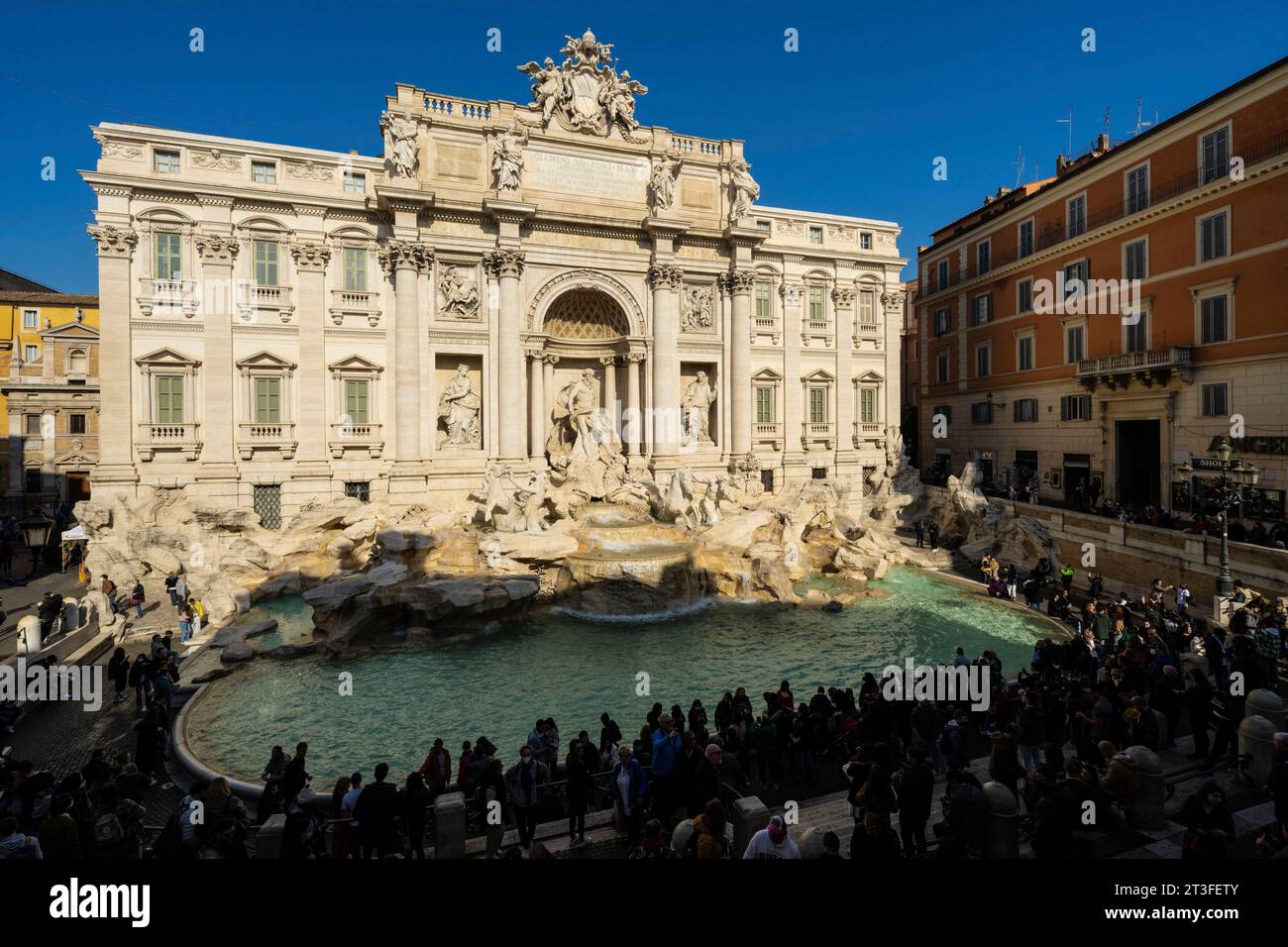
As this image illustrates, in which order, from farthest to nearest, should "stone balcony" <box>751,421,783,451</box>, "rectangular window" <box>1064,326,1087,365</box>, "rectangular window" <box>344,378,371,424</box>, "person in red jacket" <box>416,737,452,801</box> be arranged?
"stone balcony" <box>751,421,783,451</box>
"rectangular window" <box>1064,326,1087,365</box>
"rectangular window" <box>344,378,371,424</box>
"person in red jacket" <box>416,737,452,801</box>

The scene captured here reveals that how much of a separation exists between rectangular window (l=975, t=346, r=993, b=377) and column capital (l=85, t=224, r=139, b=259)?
36829 millimetres

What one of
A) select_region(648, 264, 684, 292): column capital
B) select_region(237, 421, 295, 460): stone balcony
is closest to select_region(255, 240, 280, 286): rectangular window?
select_region(237, 421, 295, 460): stone balcony

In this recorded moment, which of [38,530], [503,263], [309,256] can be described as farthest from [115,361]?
[503,263]

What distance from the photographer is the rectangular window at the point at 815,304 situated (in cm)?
3167

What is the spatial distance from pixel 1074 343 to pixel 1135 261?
3866 millimetres

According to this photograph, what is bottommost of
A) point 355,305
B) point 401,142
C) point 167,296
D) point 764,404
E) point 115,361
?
point 764,404

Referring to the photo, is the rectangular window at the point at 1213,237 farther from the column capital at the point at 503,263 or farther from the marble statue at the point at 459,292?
the marble statue at the point at 459,292

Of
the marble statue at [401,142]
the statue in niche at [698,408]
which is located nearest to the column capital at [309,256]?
the marble statue at [401,142]

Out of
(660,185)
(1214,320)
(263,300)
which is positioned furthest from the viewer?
(660,185)

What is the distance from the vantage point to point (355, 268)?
24.8m

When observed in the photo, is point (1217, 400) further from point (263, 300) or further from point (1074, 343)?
point (263, 300)

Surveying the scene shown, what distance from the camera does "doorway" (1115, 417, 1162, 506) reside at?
25547 mm

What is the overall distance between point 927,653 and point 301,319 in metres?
23.7

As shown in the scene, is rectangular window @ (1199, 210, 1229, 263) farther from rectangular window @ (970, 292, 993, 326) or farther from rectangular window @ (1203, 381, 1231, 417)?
rectangular window @ (970, 292, 993, 326)
